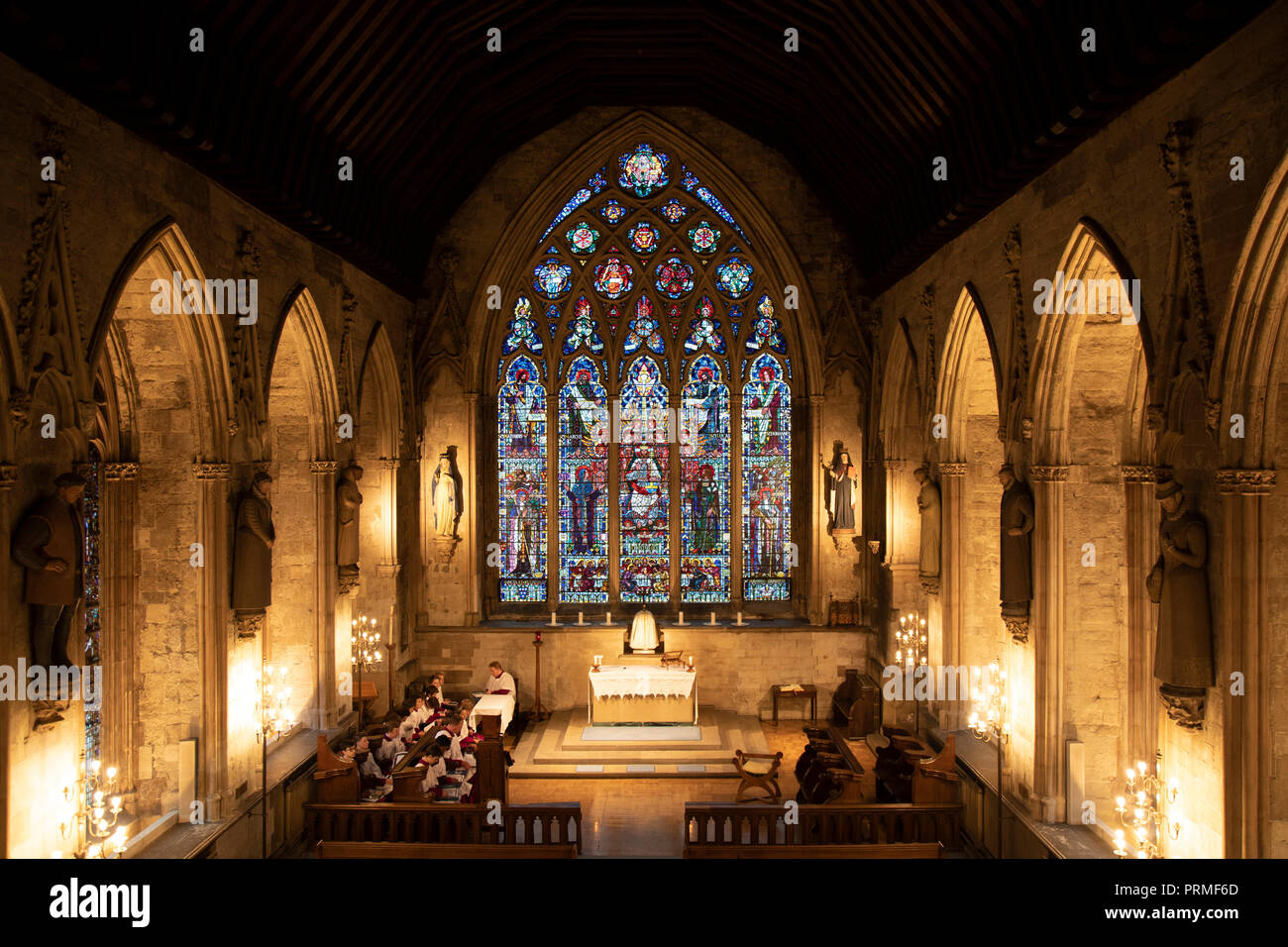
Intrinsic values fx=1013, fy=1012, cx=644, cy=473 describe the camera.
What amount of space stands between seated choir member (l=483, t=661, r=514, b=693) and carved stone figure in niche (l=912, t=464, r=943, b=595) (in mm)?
6368

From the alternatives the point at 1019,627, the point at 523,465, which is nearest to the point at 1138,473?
the point at 1019,627

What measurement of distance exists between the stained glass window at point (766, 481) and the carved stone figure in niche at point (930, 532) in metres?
4.24

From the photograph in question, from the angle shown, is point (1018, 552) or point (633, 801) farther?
point (633, 801)

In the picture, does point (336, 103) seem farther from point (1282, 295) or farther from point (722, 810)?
point (1282, 295)

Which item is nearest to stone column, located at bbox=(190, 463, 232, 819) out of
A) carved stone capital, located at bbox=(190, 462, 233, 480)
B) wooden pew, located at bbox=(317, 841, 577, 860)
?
carved stone capital, located at bbox=(190, 462, 233, 480)

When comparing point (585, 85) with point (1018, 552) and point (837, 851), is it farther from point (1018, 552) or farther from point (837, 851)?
point (837, 851)

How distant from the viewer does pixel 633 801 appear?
39.5 feet

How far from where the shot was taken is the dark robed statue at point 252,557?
31.6 feet

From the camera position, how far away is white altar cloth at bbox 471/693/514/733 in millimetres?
14033

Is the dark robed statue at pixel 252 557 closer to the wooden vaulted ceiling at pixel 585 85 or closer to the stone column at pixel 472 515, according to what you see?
the wooden vaulted ceiling at pixel 585 85

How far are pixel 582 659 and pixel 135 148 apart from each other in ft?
33.9

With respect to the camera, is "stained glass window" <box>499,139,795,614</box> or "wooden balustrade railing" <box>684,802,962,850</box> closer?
"wooden balustrade railing" <box>684,802,962,850</box>

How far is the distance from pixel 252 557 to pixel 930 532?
7.94 meters

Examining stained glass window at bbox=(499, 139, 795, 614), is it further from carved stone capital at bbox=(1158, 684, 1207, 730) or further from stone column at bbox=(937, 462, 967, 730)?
carved stone capital at bbox=(1158, 684, 1207, 730)
